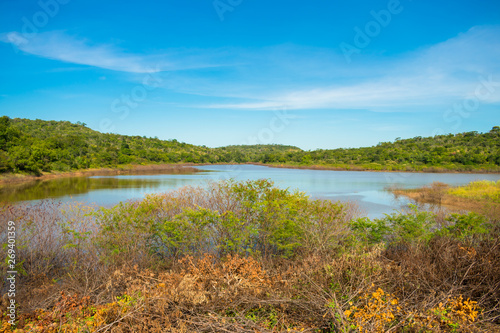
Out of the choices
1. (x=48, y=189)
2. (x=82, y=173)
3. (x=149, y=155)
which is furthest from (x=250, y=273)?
(x=149, y=155)

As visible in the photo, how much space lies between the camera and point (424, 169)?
67375mm

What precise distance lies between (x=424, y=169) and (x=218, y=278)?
2924 inches

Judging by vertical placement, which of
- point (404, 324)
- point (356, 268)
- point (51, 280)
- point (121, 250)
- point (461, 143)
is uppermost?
point (461, 143)

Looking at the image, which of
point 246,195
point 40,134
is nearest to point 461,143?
point 246,195

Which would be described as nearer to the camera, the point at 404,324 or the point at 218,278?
the point at 404,324

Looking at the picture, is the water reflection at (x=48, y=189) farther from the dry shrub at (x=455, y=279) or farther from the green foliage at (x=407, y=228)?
the dry shrub at (x=455, y=279)

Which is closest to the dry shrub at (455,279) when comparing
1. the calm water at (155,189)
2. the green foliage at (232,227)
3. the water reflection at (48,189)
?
the green foliage at (232,227)

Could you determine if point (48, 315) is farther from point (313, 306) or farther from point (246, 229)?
point (246, 229)

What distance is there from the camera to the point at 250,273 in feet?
15.9

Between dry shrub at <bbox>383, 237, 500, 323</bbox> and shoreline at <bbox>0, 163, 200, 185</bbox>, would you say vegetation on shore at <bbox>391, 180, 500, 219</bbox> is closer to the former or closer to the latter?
dry shrub at <bbox>383, 237, 500, 323</bbox>

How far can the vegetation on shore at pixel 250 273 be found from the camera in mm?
3891

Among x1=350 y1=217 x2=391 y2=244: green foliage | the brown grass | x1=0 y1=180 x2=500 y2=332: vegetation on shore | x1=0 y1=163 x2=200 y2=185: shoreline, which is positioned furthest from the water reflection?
the brown grass

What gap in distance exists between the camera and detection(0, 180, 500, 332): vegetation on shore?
3.89 metres

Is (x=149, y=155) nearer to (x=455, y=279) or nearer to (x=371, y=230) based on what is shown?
(x=371, y=230)
